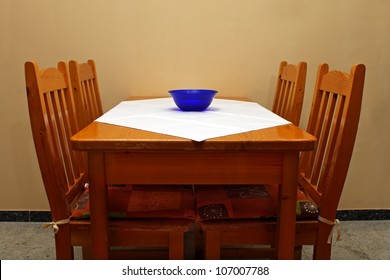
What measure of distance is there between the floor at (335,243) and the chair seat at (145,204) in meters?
0.80

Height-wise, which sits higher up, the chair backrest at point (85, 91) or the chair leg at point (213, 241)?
the chair backrest at point (85, 91)

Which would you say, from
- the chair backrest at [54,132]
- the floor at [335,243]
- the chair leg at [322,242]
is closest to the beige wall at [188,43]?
the floor at [335,243]

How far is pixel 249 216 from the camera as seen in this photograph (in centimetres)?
119

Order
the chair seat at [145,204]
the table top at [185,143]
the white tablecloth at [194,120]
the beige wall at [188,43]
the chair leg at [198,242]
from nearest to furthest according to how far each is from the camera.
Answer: the table top at [185,143], the white tablecloth at [194,120], the chair seat at [145,204], the chair leg at [198,242], the beige wall at [188,43]

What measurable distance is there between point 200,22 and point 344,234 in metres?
1.45

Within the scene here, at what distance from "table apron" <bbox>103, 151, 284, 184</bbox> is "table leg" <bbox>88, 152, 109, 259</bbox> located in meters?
0.02

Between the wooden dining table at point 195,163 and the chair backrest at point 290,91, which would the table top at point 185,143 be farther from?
the chair backrest at point 290,91

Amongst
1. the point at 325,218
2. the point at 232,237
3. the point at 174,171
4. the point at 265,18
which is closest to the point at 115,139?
the point at 174,171

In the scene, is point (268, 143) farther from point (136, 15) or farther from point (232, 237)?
point (136, 15)

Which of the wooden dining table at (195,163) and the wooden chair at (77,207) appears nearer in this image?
the wooden dining table at (195,163)

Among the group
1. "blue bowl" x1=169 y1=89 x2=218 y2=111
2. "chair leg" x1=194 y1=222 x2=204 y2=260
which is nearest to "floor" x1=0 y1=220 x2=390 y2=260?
"chair leg" x1=194 y1=222 x2=204 y2=260

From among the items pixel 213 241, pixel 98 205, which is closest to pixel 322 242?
pixel 213 241

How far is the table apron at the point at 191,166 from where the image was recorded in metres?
1.03

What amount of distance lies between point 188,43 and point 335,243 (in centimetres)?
136
